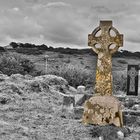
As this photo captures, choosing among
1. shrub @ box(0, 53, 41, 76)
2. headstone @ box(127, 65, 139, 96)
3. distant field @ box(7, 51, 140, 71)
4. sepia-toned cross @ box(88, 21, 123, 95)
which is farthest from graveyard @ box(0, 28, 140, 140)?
distant field @ box(7, 51, 140, 71)

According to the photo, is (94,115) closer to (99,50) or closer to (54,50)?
(99,50)

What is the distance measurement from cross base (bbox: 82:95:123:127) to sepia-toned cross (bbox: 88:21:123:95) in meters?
0.28

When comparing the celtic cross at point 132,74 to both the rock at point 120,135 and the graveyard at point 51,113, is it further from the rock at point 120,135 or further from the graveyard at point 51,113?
the rock at point 120,135

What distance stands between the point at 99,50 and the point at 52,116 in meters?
2.23

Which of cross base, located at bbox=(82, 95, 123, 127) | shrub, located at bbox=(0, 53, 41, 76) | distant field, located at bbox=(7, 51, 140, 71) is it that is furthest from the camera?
distant field, located at bbox=(7, 51, 140, 71)

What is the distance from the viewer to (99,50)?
12836mm

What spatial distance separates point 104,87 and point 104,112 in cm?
66

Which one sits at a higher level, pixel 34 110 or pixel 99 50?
pixel 99 50

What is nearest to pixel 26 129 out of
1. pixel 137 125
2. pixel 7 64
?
pixel 137 125

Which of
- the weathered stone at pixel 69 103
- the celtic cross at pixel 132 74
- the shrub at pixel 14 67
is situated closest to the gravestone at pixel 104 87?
the weathered stone at pixel 69 103

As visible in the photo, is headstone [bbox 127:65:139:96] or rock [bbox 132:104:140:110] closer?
rock [bbox 132:104:140:110]

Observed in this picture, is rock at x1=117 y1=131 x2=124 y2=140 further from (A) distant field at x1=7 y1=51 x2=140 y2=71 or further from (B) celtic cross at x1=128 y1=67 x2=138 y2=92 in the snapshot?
(A) distant field at x1=7 y1=51 x2=140 y2=71

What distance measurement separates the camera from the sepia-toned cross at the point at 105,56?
12.6 meters

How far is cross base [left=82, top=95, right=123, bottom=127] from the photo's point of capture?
12180 mm
